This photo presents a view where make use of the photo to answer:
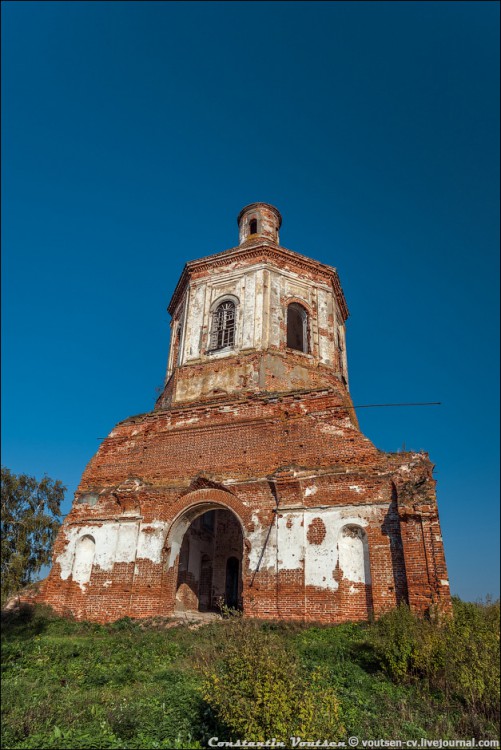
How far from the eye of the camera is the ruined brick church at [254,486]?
34.9ft

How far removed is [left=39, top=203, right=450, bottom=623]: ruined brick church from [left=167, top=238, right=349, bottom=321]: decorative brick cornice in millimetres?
41

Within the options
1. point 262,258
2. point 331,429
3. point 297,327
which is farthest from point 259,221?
point 331,429

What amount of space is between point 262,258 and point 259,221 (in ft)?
9.25

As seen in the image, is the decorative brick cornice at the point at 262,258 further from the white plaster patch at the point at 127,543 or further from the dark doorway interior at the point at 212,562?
the white plaster patch at the point at 127,543

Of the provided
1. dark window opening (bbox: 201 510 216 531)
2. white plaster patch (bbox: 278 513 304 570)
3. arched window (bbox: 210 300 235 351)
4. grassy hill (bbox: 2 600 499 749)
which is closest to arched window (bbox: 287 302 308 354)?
arched window (bbox: 210 300 235 351)

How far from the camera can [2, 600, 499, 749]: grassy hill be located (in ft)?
16.5

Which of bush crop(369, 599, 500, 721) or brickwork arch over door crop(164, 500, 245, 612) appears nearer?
bush crop(369, 599, 500, 721)

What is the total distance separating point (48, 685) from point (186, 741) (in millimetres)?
3500

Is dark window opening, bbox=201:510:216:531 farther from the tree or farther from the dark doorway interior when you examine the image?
the tree

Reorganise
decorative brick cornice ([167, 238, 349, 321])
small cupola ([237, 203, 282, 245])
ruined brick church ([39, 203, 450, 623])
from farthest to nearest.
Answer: small cupola ([237, 203, 282, 245])
decorative brick cornice ([167, 238, 349, 321])
ruined brick church ([39, 203, 450, 623])

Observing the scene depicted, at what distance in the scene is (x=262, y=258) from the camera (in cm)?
1672

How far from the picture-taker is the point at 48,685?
7.98 meters

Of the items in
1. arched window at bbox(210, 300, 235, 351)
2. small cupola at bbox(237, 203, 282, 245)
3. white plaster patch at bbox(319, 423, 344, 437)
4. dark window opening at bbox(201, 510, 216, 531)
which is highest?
small cupola at bbox(237, 203, 282, 245)

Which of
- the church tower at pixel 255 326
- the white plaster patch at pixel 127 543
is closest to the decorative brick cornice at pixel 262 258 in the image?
the church tower at pixel 255 326
